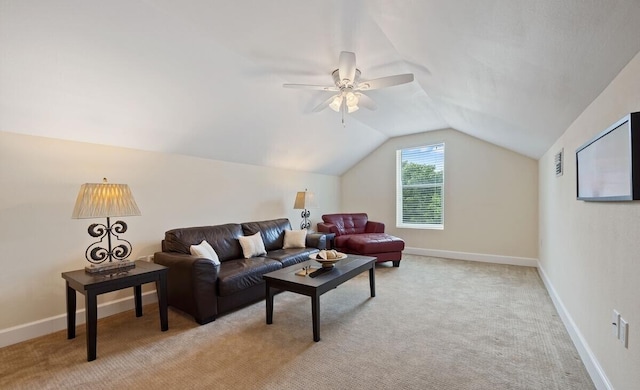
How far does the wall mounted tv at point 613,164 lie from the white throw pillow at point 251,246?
3.34m

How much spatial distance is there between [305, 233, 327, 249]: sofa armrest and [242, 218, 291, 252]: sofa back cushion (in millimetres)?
413

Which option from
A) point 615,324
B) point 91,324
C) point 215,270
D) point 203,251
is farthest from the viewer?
point 203,251

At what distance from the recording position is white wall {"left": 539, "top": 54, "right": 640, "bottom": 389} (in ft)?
4.43

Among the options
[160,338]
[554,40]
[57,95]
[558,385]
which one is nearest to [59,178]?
[57,95]

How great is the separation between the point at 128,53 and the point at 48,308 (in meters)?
2.43

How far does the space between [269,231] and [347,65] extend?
2.73 m

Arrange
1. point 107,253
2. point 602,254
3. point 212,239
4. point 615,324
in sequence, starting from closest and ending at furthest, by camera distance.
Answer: point 615,324 < point 602,254 < point 107,253 < point 212,239

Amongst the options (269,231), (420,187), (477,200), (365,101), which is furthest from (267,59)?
(477,200)

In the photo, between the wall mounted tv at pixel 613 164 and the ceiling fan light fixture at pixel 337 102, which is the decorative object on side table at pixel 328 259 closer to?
the ceiling fan light fixture at pixel 337 102

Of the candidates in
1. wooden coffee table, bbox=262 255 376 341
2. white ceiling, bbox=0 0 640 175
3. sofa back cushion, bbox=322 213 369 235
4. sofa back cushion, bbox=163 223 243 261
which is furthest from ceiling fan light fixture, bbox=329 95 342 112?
sofa back cushion, bbox=322 213 369 235

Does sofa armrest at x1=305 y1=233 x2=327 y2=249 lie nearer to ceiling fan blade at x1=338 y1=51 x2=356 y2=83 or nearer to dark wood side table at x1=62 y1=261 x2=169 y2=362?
dark wood side table at x1=62 y1=261 x2=169 y2=362

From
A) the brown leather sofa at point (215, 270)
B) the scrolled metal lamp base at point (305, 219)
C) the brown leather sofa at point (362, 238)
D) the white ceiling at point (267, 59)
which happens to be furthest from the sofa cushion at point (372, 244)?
the white ceiling at point (267, 59)

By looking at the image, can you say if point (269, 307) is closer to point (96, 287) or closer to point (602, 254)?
point (96, 287)

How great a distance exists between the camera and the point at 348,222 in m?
5.52
